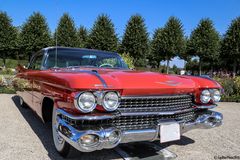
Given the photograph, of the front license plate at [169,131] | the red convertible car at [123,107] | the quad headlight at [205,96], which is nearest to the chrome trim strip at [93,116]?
the red convertible car at [123,107]

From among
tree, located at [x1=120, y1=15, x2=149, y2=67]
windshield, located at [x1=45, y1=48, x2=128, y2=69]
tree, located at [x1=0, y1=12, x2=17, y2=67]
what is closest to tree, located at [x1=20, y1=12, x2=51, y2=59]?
tree, located at [x1=0, y1=12, x2=17, y2=67]

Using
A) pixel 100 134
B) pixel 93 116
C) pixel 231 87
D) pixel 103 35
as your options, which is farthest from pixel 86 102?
pixel 103 35

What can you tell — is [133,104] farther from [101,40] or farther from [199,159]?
[101,40]

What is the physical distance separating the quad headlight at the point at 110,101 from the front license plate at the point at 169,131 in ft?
2.12

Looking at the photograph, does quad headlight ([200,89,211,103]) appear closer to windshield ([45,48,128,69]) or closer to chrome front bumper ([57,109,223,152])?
chrome front bumper ([57,109,223,152])

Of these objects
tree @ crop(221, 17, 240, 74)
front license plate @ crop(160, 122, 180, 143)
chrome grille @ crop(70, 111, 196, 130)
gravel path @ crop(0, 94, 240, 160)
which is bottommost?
gravel path @ crop(0, 94, 240, 160)

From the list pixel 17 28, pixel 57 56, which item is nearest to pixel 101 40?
pixel 17 28

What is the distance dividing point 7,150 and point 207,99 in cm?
296

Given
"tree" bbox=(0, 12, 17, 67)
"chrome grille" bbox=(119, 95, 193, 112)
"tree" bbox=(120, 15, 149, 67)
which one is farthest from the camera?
"tree" bbox=(120, 15, 149, 67)

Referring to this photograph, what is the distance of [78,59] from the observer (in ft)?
14.6

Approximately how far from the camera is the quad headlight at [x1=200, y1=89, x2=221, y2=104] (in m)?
3.58

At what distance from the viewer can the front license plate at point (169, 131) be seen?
2.96 metres

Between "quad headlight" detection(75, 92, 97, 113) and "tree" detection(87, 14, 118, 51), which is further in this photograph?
"tree" detection(87, 14, 118, 51)

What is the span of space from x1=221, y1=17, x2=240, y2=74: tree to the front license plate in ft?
83.5
